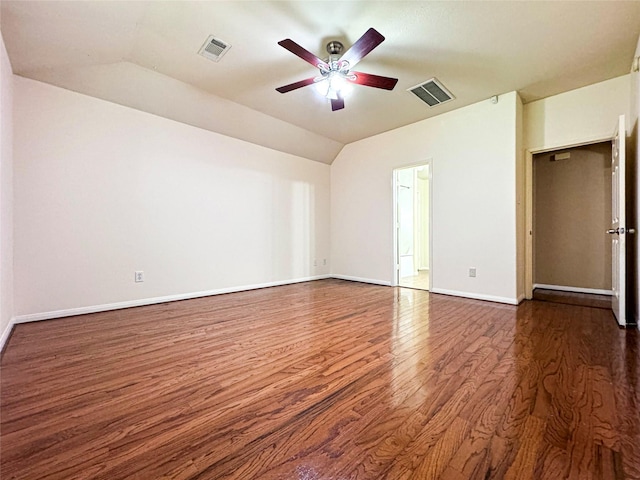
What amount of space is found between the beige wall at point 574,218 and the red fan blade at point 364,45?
13.5 ft

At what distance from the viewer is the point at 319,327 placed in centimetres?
278

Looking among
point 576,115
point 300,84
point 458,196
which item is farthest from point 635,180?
point 300,84

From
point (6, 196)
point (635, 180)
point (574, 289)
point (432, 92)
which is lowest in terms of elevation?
point (574, 289)

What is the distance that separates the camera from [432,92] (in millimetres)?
3600

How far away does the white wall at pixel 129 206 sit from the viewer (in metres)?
2.93

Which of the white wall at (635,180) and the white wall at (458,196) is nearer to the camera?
the white wall at (635,180)

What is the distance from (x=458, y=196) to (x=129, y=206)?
14.2 feet

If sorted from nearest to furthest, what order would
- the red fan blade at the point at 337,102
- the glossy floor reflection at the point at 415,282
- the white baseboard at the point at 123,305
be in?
the white baseboard at the point at 123,305 → the red fan blade at the point at 337,102 → the glossy floor reflection at the point at 415,282

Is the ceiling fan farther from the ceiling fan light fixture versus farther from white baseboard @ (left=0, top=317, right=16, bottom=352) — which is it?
white baseboard @ (left=0, top=317, right=16, bottom=352)

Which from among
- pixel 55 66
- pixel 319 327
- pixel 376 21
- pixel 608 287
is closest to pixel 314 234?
pixel 319 327

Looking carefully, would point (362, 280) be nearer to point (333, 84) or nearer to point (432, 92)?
point (432, 92)

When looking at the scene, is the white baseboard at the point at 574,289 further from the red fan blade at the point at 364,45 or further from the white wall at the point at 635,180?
the red fan blade at the point at 364,45

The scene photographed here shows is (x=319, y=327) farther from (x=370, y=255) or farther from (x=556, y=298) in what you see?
(x=556, y=298)

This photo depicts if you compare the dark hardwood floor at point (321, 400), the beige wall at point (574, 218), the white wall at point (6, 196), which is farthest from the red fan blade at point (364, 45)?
the beige wall at point (574, 218)
